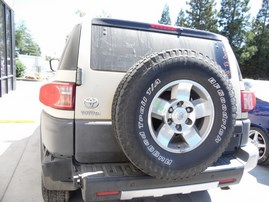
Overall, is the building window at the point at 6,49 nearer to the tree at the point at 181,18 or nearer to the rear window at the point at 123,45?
the rear window at the point at 123,45

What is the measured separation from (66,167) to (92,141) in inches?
11.3

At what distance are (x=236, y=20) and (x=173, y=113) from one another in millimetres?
35891

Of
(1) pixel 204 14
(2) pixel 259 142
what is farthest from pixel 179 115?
(1) pixel 204 14

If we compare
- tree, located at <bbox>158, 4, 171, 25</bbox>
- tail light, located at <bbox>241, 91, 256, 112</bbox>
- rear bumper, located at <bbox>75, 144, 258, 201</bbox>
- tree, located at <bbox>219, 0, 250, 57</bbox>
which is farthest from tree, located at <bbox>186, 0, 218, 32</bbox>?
rear bumper, located at <bbox>75, 144, 258, 201</bbox>

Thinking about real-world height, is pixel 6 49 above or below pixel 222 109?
above

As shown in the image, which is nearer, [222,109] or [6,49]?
[222,109]

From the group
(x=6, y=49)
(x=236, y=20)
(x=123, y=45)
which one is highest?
(x=236, y=20)

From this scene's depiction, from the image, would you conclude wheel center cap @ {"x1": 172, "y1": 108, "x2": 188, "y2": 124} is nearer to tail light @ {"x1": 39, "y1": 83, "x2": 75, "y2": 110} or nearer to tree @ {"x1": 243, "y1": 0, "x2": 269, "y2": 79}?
tail light @ {"x1": 39, "y1": 83, "x2": 75, "y2": 110}

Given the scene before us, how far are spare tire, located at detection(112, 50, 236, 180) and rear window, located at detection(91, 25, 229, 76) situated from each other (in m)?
0.28

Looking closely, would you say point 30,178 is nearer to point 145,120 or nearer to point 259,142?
point 145,120

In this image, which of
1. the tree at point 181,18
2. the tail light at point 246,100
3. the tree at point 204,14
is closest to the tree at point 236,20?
the tree at point 204,14

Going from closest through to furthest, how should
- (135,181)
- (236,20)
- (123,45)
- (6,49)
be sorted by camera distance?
(135,181) < (123,45) < (6,49) < (236,20)

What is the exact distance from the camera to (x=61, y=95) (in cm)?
203

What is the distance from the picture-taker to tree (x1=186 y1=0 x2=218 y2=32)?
112 feet
